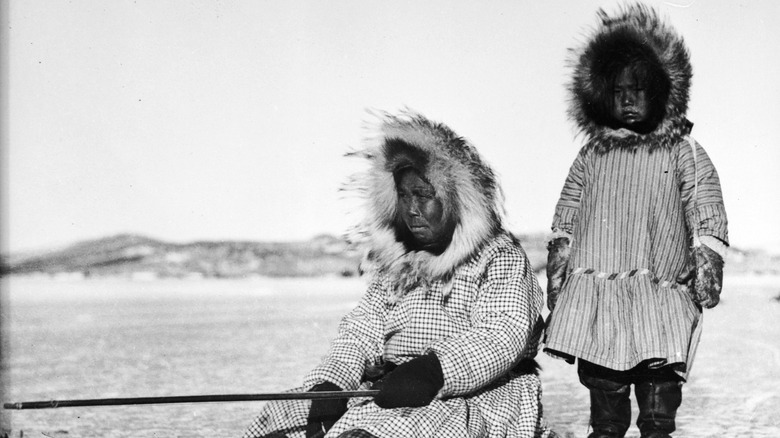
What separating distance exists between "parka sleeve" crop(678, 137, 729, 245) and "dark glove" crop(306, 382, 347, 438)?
1.34m

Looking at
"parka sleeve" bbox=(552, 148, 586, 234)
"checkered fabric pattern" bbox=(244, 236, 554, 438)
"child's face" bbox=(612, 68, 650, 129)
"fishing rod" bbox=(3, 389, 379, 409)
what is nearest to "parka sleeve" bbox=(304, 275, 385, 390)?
"checkered fabric pattern" bbox=(244, 236, 554, 438)

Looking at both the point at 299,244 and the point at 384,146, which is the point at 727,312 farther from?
the point at 384,146

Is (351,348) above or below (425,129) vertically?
below

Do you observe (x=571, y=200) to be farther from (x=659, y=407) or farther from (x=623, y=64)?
(x=659, y=407)

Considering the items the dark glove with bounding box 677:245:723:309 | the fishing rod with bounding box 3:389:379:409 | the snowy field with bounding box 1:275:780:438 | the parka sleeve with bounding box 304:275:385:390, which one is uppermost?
the dark glove with bounding box 677:245:723:309

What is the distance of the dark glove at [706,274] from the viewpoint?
3062 millimetres

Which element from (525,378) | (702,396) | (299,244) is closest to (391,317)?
(525,378)

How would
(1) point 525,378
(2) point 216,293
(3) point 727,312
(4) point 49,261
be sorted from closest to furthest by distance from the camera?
1. (1) point 525,378
2. (3) point 727,312
3. (4) point 49,261
4. (2) point 216,293

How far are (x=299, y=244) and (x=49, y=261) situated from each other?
3.49 m

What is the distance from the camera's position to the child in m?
3.07

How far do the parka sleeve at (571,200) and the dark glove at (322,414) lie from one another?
110 centimetres

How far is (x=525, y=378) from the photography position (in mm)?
2939

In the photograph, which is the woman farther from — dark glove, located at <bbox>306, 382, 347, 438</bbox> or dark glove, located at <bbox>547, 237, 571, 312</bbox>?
dark glove, located at <bbox>547, 237, 571, 312</bbox>

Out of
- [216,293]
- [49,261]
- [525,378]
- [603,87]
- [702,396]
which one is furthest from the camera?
[216,293]
